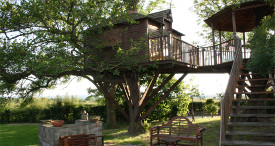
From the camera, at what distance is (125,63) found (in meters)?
11.6

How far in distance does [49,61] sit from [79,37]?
9.87 feet

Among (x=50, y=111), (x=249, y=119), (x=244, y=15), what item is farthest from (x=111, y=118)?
(x=244, y=15)

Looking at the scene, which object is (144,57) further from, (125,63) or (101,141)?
(101,141)

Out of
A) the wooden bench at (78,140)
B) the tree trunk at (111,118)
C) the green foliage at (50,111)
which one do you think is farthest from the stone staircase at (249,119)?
the green foliage at (50,111)

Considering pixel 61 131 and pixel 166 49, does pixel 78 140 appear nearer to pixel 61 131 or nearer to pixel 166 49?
pixel 61 131

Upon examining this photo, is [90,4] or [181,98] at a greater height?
[90,4]

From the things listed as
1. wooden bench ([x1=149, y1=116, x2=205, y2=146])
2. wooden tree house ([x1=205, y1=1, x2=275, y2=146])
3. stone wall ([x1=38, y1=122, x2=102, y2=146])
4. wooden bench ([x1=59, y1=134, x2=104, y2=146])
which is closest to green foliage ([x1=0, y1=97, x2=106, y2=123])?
stone wall ([x1=38, y1=122, x2=102, y2=146])

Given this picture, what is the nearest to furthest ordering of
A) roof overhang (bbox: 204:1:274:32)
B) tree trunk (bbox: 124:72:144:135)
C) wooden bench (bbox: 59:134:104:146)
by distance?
wooden bench (bbox: 59:134:104:146) < roof overhang (bbox: 204:1:274:32) < tree trunk (bbox: 124:72:144:135)

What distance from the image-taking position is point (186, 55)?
12539 mm

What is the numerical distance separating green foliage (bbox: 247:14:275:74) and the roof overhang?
186 cm

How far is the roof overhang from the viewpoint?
421 inches

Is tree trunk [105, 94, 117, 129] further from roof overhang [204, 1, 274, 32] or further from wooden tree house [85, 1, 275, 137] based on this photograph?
roof overhang [204, 1, 274, 32]

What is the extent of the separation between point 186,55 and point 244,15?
3.50 metres

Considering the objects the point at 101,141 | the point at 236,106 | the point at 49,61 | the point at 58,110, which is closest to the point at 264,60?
the point at 236,106
